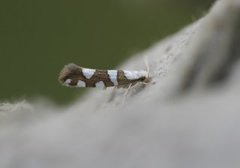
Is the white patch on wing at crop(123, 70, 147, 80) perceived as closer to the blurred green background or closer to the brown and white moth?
the brown and white moth

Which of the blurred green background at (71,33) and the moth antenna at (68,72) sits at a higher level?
the blurred green background at (71,33)

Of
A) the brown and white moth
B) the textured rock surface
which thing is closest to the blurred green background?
the brown and white moth

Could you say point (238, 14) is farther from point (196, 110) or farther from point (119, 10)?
point (119, 10)

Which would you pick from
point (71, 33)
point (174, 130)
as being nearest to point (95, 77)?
point (174, 130)

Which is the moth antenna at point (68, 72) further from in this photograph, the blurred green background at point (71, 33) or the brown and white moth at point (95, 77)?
the blurred green background at point (71, 33)

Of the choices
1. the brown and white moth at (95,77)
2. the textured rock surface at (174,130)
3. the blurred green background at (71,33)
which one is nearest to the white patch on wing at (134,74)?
the brown and white moth at (95,77)

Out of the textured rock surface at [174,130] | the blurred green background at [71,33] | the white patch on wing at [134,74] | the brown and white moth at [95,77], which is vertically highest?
the blurred green background at [71,33]
